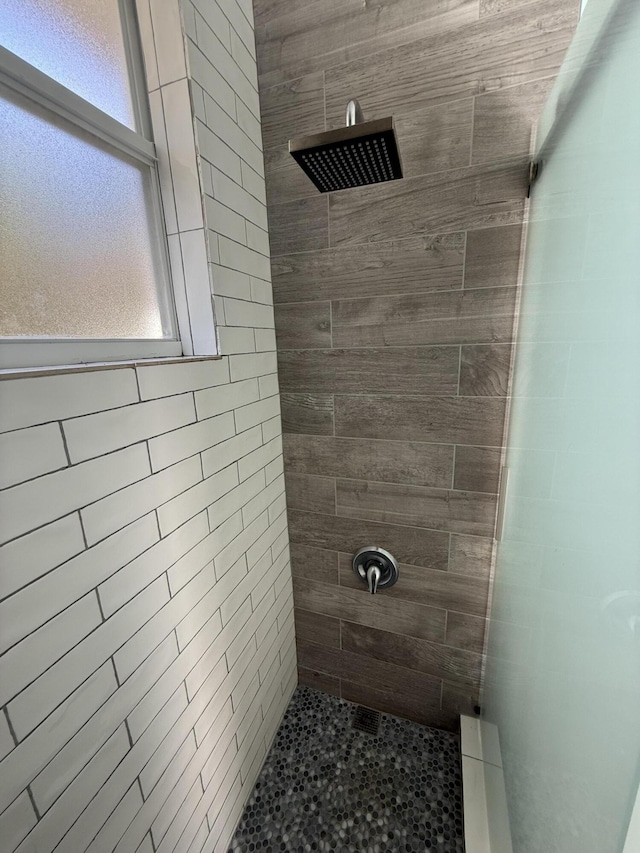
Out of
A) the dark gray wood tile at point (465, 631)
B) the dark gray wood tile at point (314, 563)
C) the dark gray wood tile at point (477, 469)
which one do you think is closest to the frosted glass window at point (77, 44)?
the dark gray wood tile at point (477, 469)

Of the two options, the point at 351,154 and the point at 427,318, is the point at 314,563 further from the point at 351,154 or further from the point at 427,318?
the point at 351,154

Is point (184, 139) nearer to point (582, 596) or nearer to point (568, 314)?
point (568, 314)

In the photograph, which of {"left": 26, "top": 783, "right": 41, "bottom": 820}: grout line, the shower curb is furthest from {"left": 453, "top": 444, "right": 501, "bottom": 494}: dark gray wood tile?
{"left": 26, "top": 783, "right": 41, "bottom": 820}: grout line

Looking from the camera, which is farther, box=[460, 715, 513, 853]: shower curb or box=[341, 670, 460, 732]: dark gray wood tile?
box=[341, 670, 460, 732]: dark gray wood tile

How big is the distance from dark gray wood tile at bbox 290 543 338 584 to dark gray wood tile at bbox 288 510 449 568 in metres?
0.03

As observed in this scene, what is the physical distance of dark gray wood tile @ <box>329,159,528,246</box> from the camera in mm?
1035

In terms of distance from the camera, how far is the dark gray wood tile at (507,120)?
3.19 feet

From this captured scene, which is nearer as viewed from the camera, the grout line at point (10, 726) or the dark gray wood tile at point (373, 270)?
the grout line at point (10, 726)

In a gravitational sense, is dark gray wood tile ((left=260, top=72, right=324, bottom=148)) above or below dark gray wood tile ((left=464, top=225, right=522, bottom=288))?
above

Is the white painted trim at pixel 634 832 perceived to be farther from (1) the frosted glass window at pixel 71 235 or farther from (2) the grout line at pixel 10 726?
(1) the frosted glass window at pixel 71 235

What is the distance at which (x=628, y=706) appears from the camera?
394 millimetres

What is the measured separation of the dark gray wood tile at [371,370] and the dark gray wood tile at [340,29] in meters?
0.90

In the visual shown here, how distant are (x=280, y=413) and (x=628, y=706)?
122 centimetres

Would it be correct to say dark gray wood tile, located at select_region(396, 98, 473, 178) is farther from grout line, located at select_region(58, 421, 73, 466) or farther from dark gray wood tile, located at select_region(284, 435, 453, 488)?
grout line, located at select_region(58, 421, 73, 466)
